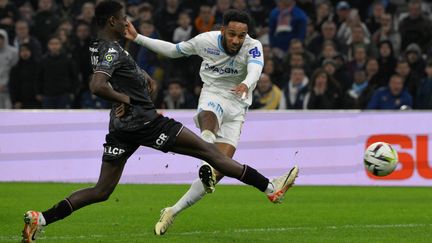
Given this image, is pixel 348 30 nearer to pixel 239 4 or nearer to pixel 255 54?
pixel 239 4

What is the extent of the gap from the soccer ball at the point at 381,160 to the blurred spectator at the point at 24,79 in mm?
11102

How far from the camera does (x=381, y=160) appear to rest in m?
12.3

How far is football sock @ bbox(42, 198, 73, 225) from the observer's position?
955cm

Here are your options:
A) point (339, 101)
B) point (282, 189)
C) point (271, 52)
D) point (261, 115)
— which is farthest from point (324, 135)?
point (282, 189)

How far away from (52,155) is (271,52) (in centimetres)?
569

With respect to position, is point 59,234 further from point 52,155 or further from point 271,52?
point 271,52

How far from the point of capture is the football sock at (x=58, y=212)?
31.3 ft

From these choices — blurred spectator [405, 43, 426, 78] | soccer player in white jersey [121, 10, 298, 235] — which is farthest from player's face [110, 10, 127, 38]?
blurred spectator [405, 43, 426, 78]

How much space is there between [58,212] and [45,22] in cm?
1433

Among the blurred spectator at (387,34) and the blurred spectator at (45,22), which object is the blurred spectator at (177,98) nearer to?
the blurred spectator at (45,22)

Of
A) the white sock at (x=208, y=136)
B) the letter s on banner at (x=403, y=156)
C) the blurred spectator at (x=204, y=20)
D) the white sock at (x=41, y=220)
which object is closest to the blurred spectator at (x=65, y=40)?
the blurred spectator at (x=204, y=20)

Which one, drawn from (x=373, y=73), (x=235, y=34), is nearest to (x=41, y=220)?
(x=235, y=34)

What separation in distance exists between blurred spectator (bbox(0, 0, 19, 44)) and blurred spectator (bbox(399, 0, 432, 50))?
844 centimetres

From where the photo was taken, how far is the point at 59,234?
10898 millimetres
